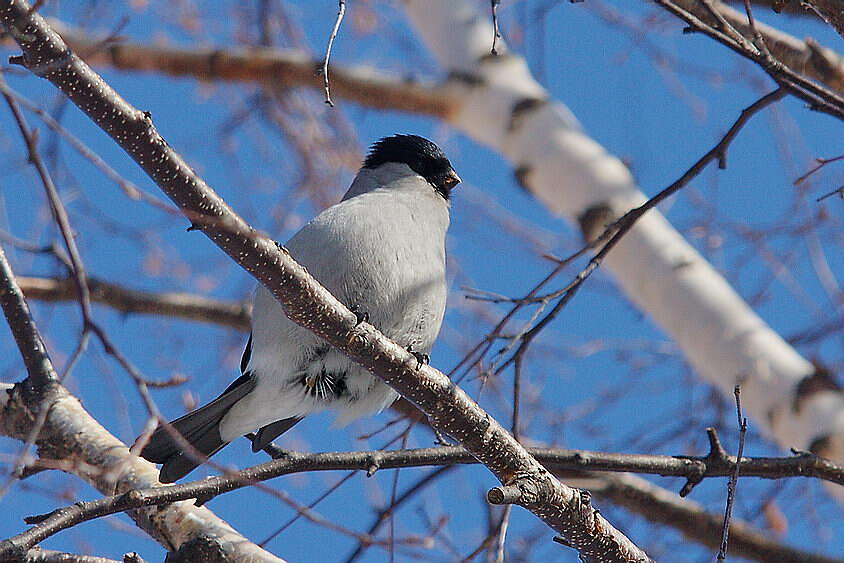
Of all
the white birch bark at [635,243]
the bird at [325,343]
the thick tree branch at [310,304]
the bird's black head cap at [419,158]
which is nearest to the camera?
the thick tree branch at [310,304]

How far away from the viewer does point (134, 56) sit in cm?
416

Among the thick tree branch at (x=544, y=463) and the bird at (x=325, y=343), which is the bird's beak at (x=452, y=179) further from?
the thick tree branch at (x=544, y=463)

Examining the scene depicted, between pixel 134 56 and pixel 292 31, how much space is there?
73 cm

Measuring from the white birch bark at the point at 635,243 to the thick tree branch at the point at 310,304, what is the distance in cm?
122

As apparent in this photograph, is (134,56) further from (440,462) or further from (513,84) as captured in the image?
(440,462)

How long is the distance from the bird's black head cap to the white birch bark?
415 millimetres

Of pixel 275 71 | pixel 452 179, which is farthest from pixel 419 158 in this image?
pixel 275 71

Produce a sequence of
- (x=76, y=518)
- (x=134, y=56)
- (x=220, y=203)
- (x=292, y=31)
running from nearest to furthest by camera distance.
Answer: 1. (x=220, y=203)
2. (x=76, y=518)
3. (x=134, y=56)
4. (x=292, y=31)

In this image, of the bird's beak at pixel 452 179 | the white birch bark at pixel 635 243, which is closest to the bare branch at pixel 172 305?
the bird's beak at pixel 452 179

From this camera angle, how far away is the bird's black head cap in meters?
3.20

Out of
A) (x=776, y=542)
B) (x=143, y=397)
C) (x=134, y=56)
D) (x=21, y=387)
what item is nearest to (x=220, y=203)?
(x=143, y=397)

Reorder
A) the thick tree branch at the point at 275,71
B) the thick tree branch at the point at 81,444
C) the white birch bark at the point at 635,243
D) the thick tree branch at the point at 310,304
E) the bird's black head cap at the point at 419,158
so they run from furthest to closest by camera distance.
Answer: the thick tree branch at the point at 275,71, the bird's black head cap at the point at 419,158, the white birch bark at the point at 635,243, the thick tree branch at the point at 81,444, the thick tree branch at the point at 310,304

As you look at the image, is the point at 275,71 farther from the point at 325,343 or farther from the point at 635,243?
the point at 325,343

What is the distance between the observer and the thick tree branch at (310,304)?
1.28 meters
